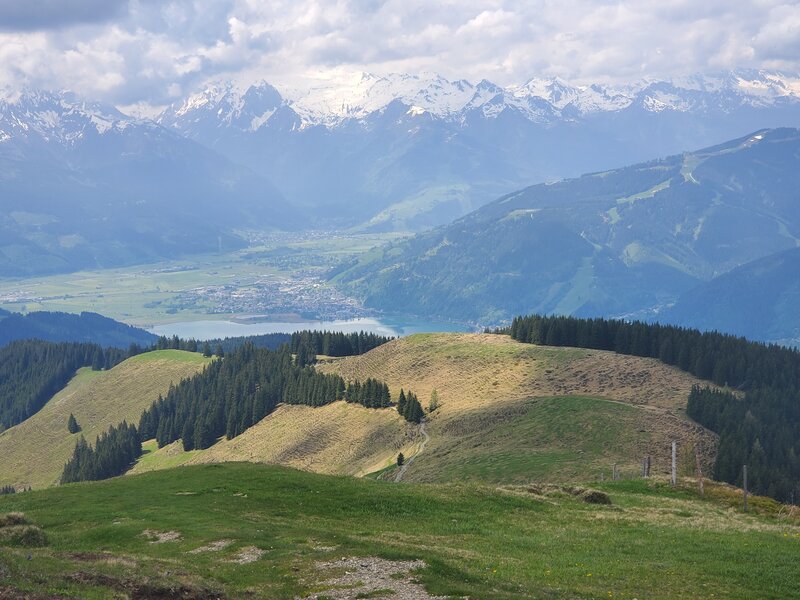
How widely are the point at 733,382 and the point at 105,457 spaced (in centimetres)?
11669

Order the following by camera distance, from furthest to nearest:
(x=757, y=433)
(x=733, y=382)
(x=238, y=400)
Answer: (x=238, y=400) < (x=733, y=382) < (x=757, y=433)

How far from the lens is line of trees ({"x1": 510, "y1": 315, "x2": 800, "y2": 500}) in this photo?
3829 inches

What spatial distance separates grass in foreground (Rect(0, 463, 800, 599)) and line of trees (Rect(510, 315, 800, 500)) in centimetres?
3746

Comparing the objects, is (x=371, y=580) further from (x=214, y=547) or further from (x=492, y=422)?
(x=492, y=422)

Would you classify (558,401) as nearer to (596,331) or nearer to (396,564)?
(596,331)

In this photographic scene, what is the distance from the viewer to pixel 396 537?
45156 mm

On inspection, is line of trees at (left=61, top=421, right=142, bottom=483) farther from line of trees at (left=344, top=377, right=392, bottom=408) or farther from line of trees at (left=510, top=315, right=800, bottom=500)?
line of trees at (left=510, top=315, right=800, bottom=500)

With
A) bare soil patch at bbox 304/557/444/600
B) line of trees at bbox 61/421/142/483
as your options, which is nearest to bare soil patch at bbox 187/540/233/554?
bare soil patch at bbox 304/557/444/600

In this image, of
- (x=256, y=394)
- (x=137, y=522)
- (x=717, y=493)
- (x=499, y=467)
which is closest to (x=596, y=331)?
(x=256, y=394)

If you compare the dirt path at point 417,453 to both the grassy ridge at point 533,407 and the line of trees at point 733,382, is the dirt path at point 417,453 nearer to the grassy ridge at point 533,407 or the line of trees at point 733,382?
the grassy ridge at point 533,407

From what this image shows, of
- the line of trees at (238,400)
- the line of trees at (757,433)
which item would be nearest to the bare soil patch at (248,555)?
the line of trees at (757,433)

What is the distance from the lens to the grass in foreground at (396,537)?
3419 centimetres

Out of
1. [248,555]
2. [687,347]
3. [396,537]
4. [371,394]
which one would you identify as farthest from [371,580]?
[687,347]

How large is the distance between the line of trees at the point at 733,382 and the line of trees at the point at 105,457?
84088 millimetres
